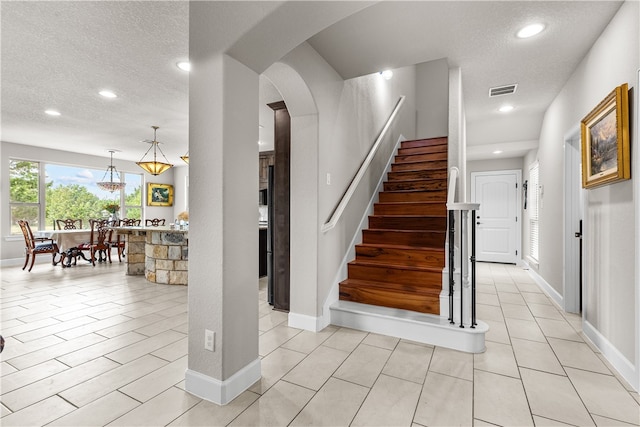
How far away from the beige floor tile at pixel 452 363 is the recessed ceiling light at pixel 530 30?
251cm

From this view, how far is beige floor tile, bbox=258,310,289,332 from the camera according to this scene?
9.71 feet

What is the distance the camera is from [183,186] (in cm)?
963

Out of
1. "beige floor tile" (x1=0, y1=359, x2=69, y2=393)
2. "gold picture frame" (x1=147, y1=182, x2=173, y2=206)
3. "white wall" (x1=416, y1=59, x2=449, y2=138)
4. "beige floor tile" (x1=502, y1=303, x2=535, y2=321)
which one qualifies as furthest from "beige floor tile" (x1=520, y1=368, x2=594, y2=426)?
"gold picture frame" (x1=147, y1=182, x2=173, y2=206)

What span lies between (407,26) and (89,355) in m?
3.45

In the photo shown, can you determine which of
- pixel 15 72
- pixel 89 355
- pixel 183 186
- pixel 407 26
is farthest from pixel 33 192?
pixel 407 26

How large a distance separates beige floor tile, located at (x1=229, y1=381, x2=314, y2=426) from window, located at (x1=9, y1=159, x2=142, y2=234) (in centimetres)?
761

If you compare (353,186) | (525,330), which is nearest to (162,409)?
(353,186)

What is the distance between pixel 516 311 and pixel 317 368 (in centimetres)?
247

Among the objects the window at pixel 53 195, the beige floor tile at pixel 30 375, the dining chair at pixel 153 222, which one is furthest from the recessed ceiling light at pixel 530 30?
the window at pixel 53 195

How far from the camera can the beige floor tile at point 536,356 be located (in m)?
2.18

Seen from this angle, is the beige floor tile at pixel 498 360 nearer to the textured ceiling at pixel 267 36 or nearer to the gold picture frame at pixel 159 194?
the textured ceiling at pixel 267 36

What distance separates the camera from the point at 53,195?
7.10 meters

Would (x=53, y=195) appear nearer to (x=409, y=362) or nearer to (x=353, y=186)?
(x=353, y=186)

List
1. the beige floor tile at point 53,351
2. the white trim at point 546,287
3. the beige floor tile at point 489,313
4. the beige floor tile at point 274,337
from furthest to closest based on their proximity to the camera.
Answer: the white trim at point 546,287 < the beige floor tile at point 489,313 < the beige floor tile at point 274,337 < the beige floor tile at point 53,351
